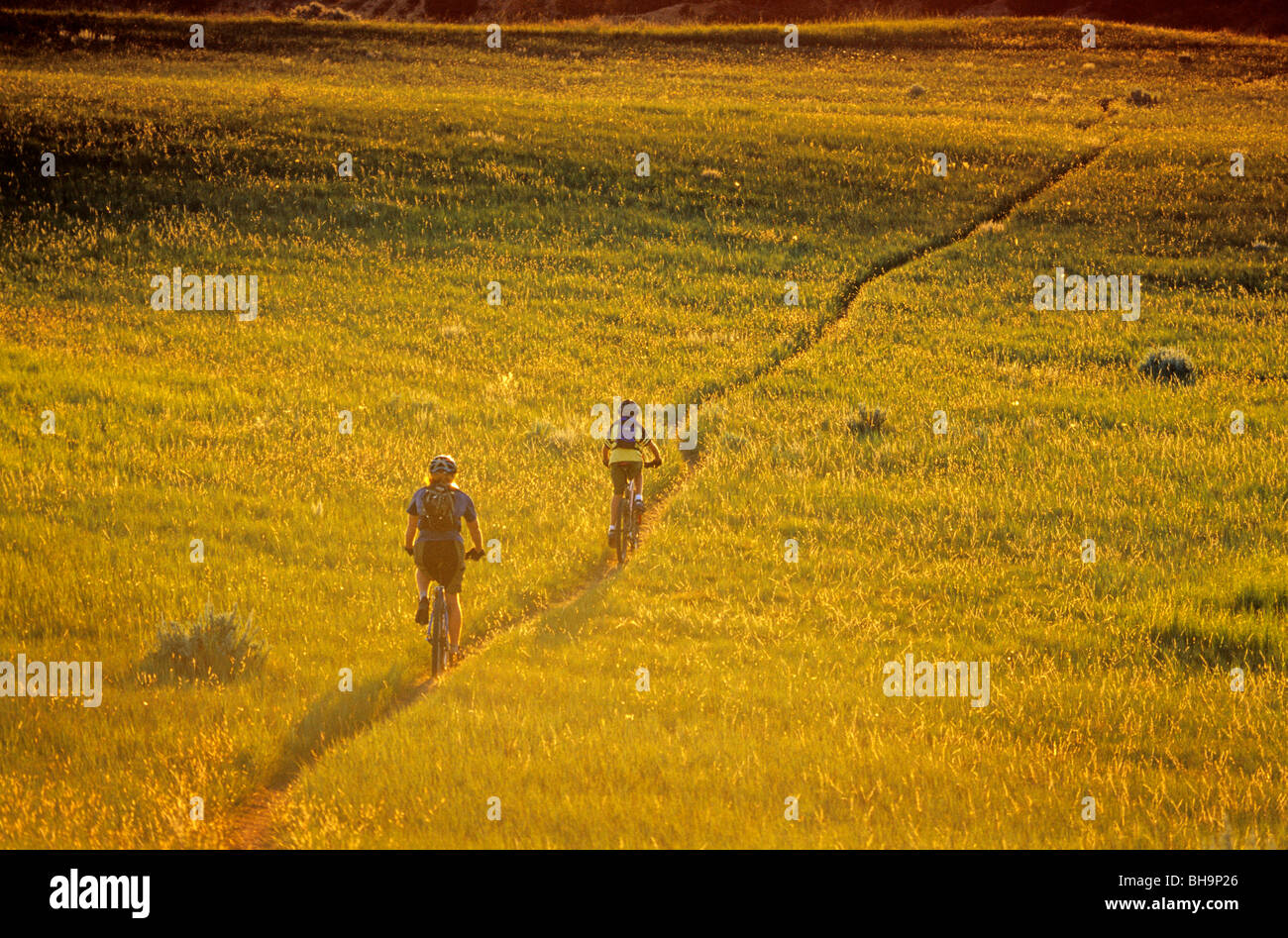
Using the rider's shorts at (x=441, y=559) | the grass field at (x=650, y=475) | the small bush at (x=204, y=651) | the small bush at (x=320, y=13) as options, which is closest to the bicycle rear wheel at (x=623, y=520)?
the grass field at (x=650, y=475)

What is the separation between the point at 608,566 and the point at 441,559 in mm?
3948

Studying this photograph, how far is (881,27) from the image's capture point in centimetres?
8194

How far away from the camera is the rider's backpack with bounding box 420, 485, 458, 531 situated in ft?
34.2

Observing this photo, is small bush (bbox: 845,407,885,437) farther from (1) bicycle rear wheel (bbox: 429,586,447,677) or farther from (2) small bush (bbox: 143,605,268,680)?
(2) small bush (bbox: 143,605,268,680)

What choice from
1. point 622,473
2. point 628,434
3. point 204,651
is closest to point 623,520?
point 622,473

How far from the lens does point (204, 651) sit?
1027cm

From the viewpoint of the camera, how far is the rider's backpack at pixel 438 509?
10.4 m

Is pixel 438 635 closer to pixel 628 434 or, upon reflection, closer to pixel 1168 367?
pixel 628 434

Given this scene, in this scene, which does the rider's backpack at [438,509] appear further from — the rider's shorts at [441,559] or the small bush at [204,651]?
the small bush at [204,651]

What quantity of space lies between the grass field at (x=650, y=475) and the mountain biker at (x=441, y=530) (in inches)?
38.3

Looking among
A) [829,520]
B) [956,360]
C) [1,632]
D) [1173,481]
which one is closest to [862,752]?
[829,520]

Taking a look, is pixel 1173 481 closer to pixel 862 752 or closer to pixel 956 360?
pixel 956 360

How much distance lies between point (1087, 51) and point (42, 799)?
83581 mm

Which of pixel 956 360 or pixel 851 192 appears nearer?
pixel 956 360
